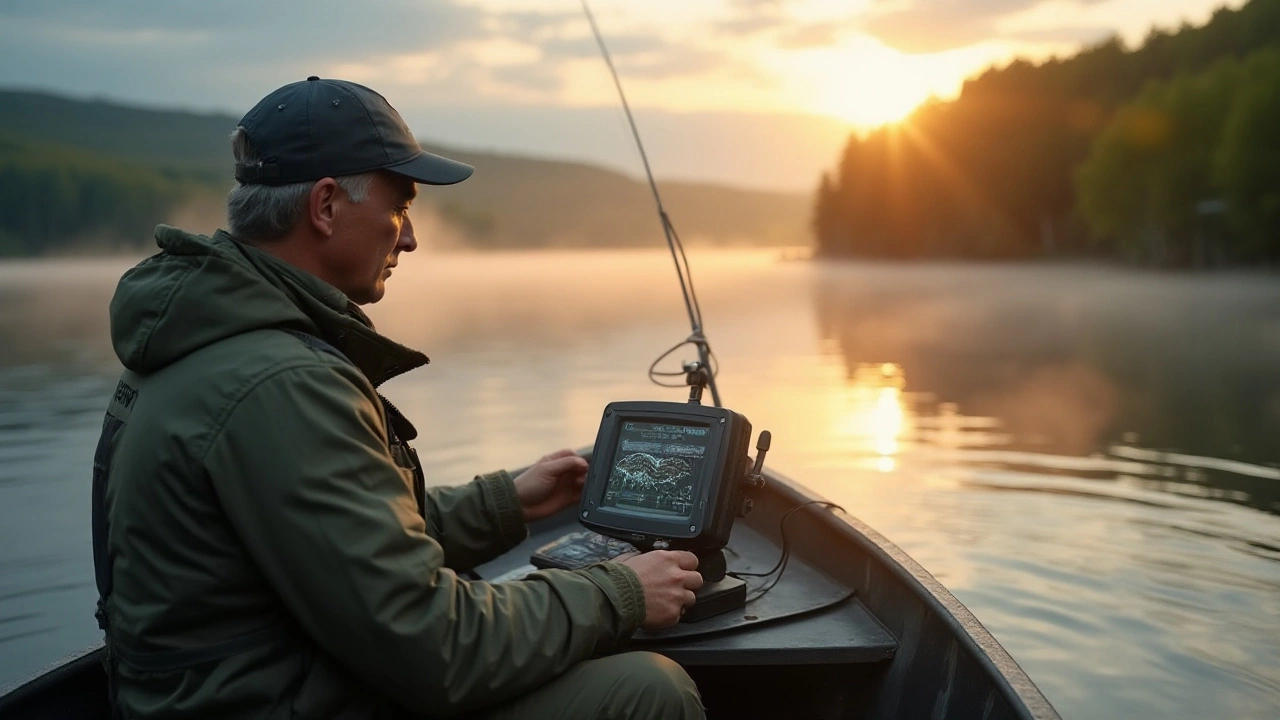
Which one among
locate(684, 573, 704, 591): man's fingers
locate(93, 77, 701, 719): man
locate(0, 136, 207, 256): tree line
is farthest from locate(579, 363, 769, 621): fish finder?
locate(0, 136, 207, 256): tree line

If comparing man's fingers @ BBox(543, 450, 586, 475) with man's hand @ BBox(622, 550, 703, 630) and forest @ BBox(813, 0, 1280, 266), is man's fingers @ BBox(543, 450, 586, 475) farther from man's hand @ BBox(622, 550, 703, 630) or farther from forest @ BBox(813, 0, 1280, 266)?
forest @ BBox(813, 0, 1280, 266)

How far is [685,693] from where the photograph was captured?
2281mm

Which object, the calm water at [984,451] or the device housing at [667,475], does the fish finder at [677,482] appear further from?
the calm water at [984,451]

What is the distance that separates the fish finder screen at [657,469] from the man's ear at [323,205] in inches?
43.4

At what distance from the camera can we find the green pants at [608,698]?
2236mm

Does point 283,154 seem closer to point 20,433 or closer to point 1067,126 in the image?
point 20,433

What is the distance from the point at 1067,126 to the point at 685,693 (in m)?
86.5

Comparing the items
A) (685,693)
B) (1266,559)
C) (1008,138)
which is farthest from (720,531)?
(1008,138)

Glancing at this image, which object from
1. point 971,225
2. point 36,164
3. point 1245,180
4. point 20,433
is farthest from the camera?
point 36,164

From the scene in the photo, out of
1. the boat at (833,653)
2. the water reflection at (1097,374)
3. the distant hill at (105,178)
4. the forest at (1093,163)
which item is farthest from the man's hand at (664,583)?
the distant hill at (105,178)

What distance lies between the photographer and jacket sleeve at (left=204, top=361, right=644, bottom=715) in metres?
1.93

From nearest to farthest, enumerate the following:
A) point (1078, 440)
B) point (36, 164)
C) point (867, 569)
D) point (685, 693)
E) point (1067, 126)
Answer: point (685, 693)
point (867, 569)
point (1078, 440)
point (1067, 126)
point (36, 164)

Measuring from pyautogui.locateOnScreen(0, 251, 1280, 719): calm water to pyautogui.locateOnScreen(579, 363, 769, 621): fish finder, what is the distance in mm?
3153

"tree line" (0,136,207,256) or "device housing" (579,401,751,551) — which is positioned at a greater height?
"tree line" (0,136,207,256)
